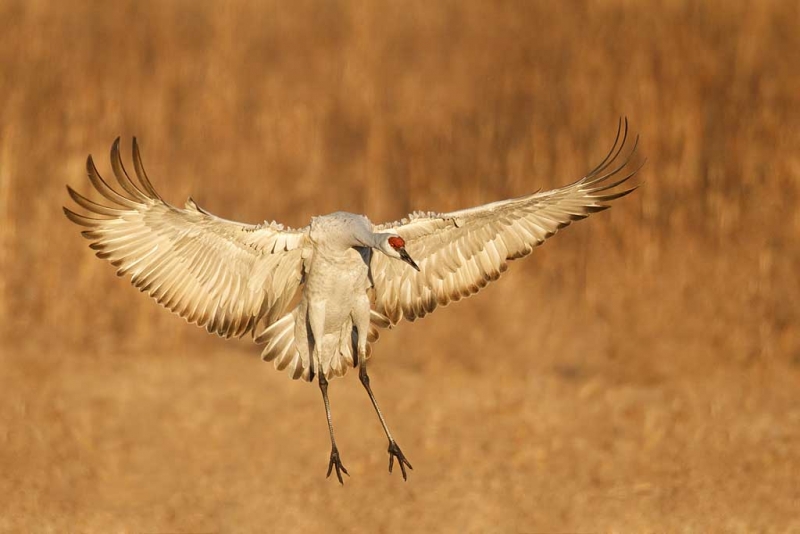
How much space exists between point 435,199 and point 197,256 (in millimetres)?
6517

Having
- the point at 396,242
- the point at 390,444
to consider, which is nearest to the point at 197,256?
the point at 396,242

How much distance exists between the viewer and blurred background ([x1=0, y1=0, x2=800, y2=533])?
1598 cm

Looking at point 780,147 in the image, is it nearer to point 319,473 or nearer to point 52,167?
point 319,473

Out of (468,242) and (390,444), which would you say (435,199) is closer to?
(468,242)

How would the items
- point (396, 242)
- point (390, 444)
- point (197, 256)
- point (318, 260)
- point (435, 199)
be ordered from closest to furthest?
point (396, 242)
point (318, 260)
point (197, 256)
point (390, 444)
point (435, 199)

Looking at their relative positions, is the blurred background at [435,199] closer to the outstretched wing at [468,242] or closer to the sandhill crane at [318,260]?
the outstretched wing at [468,242]

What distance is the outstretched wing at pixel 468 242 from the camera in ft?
33.2

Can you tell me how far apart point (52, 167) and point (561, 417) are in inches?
242

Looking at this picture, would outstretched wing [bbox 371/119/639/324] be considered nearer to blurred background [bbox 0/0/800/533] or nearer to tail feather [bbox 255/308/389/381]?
tail feather [bbox 255/308/389/381]

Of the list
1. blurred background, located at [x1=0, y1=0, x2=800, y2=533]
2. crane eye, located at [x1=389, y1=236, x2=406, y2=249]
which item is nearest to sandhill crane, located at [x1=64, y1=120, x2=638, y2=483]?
crane eye, located at [x1=389, y1=236, x2=406, y2=249]

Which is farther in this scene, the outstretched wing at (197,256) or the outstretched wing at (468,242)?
the outstretched wing at (468,242)

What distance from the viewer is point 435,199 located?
53.7 feet

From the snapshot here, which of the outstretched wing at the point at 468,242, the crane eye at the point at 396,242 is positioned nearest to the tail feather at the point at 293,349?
the outstretched wing at the point at 468,242

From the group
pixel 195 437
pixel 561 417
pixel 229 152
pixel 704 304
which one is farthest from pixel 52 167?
pixel 704 304
